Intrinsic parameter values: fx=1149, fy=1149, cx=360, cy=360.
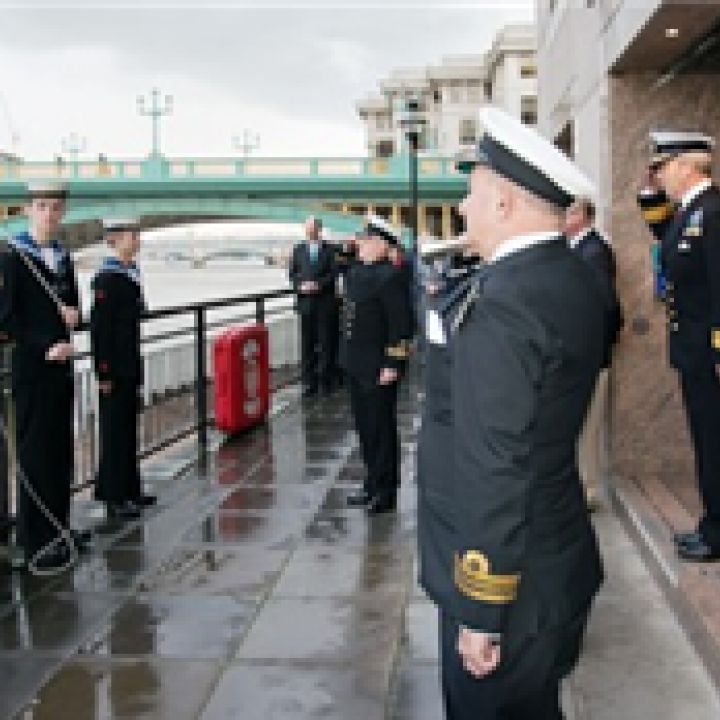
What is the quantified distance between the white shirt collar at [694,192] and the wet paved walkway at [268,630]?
1742mm

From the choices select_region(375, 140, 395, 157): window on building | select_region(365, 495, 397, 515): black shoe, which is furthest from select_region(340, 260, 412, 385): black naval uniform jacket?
select_region(375, 140, 395, 157): window on building

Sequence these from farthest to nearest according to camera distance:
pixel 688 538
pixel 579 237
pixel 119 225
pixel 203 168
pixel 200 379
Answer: pixel 203 168, pixel 200 379, pixel 119 225, pixel 579 237, pixel 688 538

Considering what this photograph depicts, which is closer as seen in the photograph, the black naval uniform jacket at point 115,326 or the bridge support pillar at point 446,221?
the black naval uniform jacket at point 115,326

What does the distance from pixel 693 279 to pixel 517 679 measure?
295cm

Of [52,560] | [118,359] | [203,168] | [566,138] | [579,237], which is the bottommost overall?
[52,560]

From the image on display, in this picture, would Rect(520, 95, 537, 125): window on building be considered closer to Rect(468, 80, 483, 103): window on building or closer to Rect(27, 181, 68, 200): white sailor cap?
Rect(468, 80, 483, 103): window on building

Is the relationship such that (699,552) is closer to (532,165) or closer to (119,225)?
(532,165)

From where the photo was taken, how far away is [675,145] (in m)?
5.05

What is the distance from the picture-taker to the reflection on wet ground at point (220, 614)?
4152mm

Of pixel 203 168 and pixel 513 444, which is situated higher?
pixel 203 168

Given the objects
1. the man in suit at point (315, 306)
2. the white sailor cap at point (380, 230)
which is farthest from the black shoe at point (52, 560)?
the man in suit at point (315, 306)

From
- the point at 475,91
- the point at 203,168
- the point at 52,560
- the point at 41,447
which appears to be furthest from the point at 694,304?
the point at 475,91

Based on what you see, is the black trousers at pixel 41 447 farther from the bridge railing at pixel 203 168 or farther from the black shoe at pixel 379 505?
the bridge railing at pixel 203 168

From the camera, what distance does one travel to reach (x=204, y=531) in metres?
6.55
